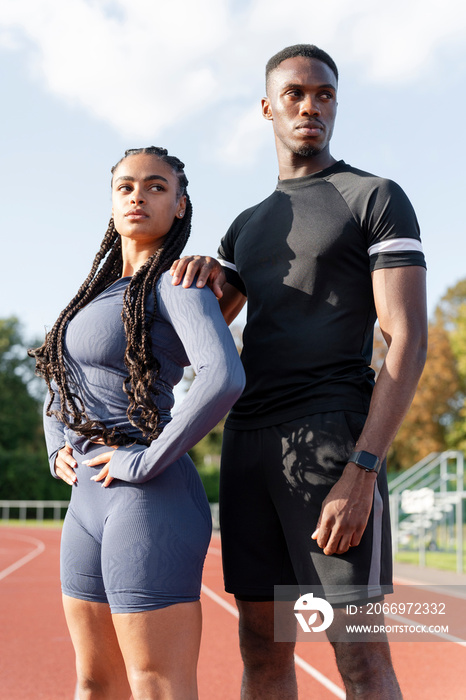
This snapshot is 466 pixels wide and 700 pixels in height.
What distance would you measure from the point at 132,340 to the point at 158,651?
79cm

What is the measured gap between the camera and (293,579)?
2381mm

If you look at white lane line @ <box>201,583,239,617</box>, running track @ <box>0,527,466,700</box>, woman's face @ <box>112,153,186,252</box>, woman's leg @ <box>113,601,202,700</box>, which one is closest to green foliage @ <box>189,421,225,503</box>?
white lane line @ <box>201,583,239,617</box>

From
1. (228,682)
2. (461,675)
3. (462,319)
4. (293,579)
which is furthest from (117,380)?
(462,319)

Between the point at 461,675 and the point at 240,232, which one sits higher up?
the point at 240,232

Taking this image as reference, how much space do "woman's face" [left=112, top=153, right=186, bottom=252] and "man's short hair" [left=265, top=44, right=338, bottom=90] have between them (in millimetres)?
611

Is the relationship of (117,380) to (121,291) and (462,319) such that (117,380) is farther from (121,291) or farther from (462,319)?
(462,319)

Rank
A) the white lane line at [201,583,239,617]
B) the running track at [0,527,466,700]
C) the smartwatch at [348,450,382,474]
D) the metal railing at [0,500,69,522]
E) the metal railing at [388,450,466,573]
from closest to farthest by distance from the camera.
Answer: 1. the smartwatch at [348,450,382,474]
2. the running track at [0,527,466,700]
3. the white lane line at [201,583,239,617]
4. the metal railing at [388,450,466,573]
5. the metal railing at [0,500,69,522]

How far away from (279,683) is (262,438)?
774 millimetres

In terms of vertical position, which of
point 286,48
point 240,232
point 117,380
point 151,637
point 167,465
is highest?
point 286,48

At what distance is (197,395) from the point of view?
191 cm

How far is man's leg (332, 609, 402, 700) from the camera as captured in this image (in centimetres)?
209

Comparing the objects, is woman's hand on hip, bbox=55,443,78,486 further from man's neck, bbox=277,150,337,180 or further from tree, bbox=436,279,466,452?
tree, bbox=436,279,466,452

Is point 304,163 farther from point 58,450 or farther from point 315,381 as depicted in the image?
point 58,450

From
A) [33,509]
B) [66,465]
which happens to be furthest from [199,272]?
[33,509]
